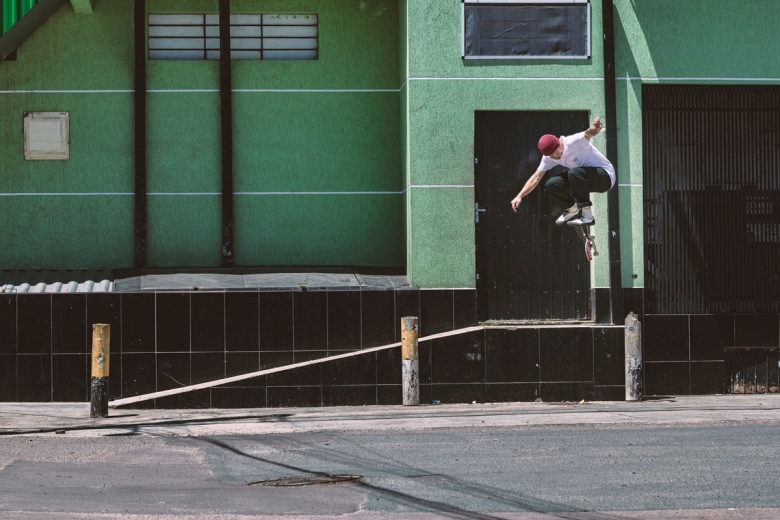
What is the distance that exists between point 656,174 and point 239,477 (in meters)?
8.93

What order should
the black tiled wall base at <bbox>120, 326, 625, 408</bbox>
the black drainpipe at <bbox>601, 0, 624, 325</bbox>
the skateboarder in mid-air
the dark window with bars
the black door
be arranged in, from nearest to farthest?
the skateboarder in mid-air → the black tiled wall base at <bbox>120, 326, 625, 408</bbox> → the black drainpipe at <bbox>601, 0, 624, 325</bbox> → the black door → the dark window with bars

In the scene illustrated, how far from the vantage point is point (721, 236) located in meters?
14.9

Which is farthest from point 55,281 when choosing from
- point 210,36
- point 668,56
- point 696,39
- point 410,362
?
point 696,39

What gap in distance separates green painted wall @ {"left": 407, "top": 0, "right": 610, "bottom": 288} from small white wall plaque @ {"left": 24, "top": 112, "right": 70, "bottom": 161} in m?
5.04

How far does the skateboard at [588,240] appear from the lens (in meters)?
13.8

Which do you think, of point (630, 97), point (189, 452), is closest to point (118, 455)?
point (189, 452)

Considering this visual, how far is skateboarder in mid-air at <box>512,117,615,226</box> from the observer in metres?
12.6

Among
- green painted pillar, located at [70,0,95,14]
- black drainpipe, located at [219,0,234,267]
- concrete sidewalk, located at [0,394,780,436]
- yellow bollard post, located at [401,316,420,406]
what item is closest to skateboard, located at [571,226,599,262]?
concrete sidewalk, located at [0,394,780,436]

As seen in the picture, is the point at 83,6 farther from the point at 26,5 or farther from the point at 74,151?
the point at 74,151

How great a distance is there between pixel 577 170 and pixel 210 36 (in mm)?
5976

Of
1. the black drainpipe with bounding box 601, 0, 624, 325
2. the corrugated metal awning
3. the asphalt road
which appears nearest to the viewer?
the asphalt road

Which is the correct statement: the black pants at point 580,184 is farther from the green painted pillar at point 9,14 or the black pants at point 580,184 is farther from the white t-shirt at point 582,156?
the green painted pillar at point 9,14

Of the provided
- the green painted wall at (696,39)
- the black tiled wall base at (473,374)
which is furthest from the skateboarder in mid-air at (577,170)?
the green painted wall at (696,39)

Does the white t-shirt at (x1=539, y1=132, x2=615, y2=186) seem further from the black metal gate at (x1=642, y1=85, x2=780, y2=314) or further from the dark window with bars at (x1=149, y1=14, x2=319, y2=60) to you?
the dark window with bars at (x1=149, y1=14, x2=319, y2=60)
